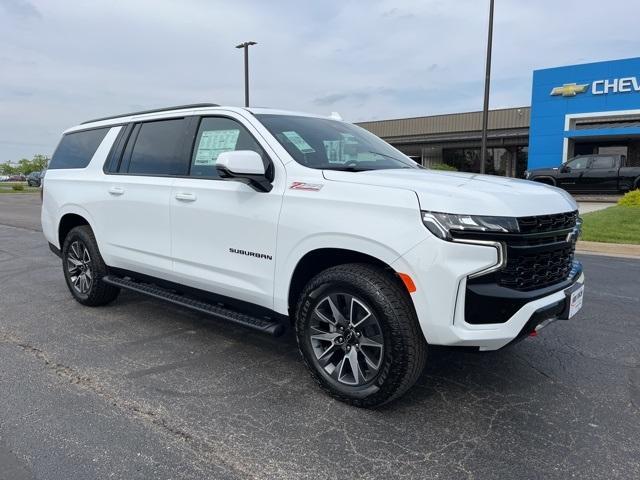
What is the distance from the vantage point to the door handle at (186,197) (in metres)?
4.06

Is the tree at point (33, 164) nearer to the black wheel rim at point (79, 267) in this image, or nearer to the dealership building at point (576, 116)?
the dealership building at point (576, 116)

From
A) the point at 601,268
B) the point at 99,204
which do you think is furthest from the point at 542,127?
the point at 99,204

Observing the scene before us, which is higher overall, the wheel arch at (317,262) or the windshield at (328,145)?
the windshield at (328,145)

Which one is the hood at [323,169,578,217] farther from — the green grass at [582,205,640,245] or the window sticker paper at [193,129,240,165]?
the green grass at [582,205,640,245]

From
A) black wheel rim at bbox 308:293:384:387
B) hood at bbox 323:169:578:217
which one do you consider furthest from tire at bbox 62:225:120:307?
hood at bbox 323:169:578:217

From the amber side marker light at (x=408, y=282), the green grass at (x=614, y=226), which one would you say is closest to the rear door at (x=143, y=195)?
the amber side marker light at (x=408, y=282)

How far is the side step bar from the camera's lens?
11.8 ft

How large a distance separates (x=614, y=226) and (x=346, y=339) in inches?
397

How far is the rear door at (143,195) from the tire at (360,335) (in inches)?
62.1

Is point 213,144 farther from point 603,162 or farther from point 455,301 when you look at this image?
point 603,162

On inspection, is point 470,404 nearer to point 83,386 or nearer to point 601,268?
point 83,386

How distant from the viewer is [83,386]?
354 cm

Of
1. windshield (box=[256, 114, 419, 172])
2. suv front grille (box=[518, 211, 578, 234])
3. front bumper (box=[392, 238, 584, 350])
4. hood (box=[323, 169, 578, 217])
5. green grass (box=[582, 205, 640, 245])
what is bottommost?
green grass (box=[582, 205, 640, 245])

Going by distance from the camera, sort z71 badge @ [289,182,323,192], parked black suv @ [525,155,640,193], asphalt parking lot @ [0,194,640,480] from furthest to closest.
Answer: parked black suv @ [525,155,640,193] → z71 badge @ [289,182,323,192] → asphalt parking lot @ [0,194,640,480]
